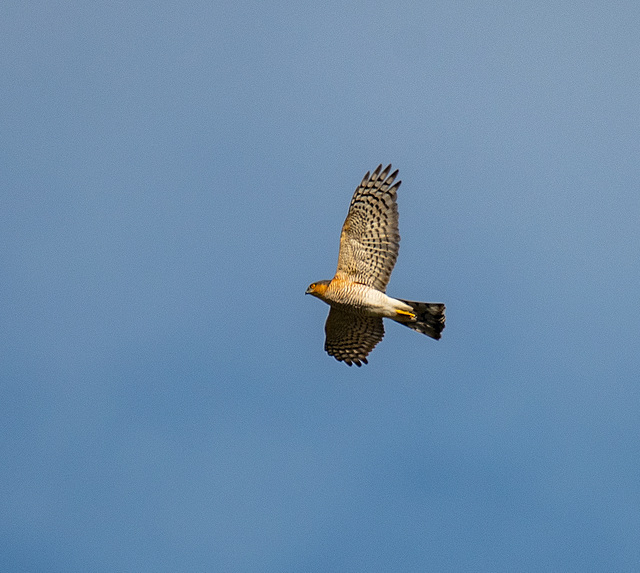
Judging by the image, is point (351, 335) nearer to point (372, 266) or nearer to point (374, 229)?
point (372, 266)

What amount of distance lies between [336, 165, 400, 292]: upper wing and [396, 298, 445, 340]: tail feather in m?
0.81

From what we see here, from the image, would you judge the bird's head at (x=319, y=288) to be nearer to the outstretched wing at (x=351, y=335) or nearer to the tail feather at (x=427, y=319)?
the outstretched wing at (x=351, y=335)

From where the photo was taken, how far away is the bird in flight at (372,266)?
17.6m

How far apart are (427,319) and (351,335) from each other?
156 cm

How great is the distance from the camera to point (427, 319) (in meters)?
18.4

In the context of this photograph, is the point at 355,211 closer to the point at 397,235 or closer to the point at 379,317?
the point at 397,235

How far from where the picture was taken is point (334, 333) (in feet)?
63.8

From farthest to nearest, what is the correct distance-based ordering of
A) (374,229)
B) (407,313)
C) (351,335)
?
(351,335) → (407,313) → (374,229)

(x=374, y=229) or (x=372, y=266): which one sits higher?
(x=374, y=229)

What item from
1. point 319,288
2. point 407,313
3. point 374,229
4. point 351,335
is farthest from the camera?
point 351,335

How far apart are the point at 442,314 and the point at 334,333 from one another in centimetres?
204

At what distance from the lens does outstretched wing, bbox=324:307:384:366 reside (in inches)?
748

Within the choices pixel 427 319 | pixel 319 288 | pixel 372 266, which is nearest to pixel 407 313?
pixel 427 319

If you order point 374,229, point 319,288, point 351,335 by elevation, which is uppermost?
point 374,229
